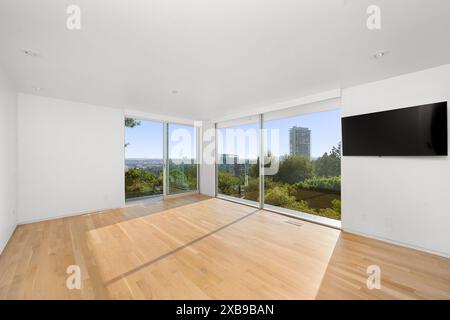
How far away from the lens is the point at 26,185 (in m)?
3.68

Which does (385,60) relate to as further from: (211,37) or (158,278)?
(158,278)

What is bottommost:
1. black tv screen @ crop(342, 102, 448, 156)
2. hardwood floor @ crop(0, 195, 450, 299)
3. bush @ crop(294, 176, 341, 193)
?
hardwood floor @ crop(0, 195, 450, 299)

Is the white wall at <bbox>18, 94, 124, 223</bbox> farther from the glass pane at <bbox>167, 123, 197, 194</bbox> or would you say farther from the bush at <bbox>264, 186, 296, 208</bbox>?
the bush at <bbox>264, 186, 296, 208</bbox>

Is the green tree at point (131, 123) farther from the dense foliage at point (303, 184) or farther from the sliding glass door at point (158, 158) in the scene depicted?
the dense foliage at point (303, 184)

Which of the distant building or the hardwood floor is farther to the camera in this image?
the distant building

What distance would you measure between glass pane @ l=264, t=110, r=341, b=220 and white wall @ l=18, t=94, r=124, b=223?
13.2 ft

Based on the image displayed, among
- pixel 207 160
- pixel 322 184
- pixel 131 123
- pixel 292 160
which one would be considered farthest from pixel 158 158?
pixel 322 184

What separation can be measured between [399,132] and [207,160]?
5.02 metres

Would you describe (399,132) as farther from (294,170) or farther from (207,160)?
(207,160)

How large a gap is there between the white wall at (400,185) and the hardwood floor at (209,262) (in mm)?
272

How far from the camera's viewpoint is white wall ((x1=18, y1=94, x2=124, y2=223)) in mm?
3699

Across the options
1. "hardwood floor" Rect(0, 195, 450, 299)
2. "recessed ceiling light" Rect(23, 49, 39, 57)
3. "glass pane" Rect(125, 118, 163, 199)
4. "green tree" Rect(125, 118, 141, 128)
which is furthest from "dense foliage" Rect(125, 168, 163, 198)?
"recessed ceiling light" Rect(23, 49, 39, 57)

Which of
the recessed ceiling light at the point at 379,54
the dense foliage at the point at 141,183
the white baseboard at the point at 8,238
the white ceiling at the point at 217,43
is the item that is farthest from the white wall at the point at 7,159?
the recessed ceiling light at the point at 379,54

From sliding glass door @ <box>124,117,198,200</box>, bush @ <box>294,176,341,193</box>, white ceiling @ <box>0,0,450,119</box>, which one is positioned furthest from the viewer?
sliding glass door @ <box>124,117,198,200</box>
